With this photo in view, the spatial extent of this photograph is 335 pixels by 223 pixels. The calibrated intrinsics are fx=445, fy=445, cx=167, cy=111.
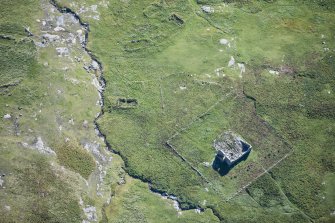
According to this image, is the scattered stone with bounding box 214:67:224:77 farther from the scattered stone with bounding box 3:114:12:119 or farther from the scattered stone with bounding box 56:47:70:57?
the scattered stone with bounding box 3:114:12:119

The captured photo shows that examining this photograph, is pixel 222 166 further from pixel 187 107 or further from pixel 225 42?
pixel 225 42

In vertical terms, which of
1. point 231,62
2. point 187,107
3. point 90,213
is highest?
point 231,62

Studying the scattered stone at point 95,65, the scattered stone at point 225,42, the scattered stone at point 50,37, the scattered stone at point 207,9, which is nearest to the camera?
the scattered stone at point 95,65

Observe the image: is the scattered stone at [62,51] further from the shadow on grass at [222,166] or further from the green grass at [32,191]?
the shadow on grass at [222,166]

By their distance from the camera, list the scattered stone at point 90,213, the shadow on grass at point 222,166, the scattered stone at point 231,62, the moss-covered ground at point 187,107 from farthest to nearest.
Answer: the scattered stone at point 231,62 → the shadow on grass at point 222,166 → the moss-covered ground at point 187,107 → the scattered stone at point 90,213

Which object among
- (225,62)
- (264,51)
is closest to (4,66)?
(225,62)

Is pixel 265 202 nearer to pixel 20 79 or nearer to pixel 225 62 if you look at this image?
pixel 225 62

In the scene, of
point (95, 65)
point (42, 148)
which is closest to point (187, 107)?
point (95, 65)

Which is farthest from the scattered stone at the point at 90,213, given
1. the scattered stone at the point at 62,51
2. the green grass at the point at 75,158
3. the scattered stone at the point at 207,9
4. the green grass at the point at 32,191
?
the scattered stone at the point at 207,9

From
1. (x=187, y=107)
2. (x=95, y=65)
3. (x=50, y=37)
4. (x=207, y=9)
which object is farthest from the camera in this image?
(x=207, y=9)
